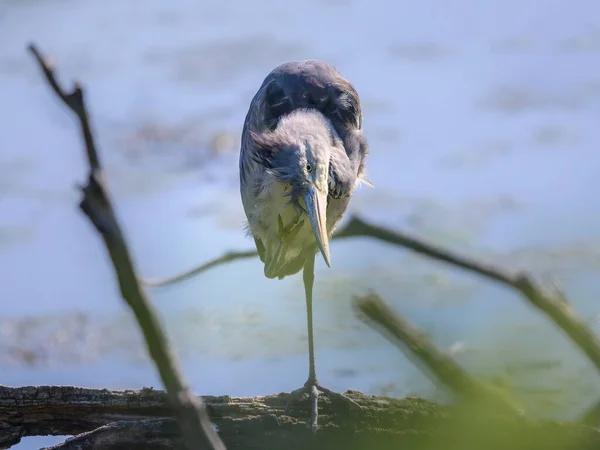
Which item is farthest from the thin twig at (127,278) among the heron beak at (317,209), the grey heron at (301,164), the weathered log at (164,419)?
the heron beak at (317,209)

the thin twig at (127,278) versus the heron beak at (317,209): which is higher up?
the heron beak at (317,209)

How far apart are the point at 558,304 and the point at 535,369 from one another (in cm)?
29

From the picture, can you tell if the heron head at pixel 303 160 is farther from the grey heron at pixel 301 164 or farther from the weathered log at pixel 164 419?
the weathered log at pixel 164 419

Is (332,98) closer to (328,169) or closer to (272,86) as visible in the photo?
(272,86)

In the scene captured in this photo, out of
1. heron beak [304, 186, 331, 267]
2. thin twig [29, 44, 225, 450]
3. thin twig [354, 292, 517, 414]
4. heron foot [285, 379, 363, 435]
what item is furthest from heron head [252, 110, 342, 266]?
thin twig [29, 44, 225, 450]

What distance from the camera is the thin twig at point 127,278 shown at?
716 mm

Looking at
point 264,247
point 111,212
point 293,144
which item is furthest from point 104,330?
point 111,212

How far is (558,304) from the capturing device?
0.95 metres

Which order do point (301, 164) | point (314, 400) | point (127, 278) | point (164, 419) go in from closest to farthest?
1. point (127, 278)
2. point (164, 419)
3. point (314, 400)
4. point (301, 164)

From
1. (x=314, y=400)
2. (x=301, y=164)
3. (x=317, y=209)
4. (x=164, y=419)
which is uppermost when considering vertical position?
(x=301, y=164)

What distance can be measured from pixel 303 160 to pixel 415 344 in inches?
96.3

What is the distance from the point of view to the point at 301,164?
10.8ft

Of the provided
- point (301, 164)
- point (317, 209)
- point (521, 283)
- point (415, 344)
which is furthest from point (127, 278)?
point (301, 164)

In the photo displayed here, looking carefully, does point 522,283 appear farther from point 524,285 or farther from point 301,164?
point 301,164
